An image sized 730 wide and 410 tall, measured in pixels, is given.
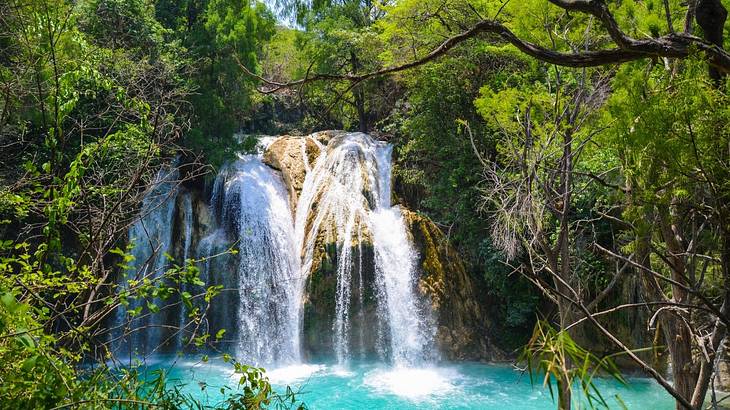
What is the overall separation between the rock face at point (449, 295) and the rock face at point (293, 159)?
10.5 feet

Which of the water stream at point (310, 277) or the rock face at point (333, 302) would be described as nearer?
the water stream at point (310, 277)

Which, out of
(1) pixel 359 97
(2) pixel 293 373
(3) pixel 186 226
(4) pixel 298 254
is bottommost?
(2) pixel 293 373

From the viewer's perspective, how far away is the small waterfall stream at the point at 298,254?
468 inches

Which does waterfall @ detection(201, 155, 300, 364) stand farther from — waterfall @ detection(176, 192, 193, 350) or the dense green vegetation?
the dense green vegetation

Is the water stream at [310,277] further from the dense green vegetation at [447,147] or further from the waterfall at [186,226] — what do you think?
the dense green vegetation at [447,147]

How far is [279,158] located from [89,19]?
5.81 meters

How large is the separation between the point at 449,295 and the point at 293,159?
5.71 metres

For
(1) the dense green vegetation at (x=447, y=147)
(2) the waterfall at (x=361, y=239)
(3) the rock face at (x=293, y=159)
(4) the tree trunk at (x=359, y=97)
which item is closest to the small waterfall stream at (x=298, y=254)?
(2) the waterfall at (x=361, y=239)

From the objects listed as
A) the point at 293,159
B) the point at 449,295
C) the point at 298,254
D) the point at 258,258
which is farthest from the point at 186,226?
the point at 449,295

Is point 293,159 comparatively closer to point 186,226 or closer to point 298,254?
point 298,254

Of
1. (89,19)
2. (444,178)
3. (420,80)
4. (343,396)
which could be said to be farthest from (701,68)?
(89,19)

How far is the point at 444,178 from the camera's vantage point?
13.0m

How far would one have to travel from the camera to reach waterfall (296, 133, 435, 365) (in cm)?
1182

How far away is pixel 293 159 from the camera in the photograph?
1485 centimetres
